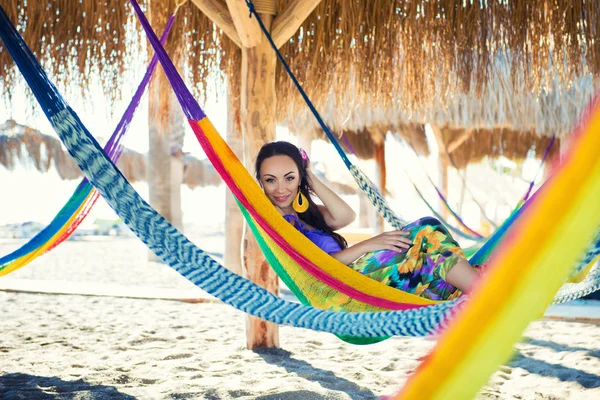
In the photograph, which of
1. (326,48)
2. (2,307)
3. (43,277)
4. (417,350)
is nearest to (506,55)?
(326,48)

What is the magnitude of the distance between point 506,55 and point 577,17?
0.35 m

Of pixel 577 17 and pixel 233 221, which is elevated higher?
pixel 577 17

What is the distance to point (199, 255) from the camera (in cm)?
117

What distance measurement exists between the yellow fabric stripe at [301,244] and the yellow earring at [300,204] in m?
0.21

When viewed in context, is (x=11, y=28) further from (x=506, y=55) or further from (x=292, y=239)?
(x=506, y=55)

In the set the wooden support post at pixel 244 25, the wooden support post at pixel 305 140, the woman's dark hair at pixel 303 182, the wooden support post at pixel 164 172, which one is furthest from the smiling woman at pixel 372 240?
the wooden support post at pixel 305 140

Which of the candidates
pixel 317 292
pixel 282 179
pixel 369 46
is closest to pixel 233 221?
pixel 369 46

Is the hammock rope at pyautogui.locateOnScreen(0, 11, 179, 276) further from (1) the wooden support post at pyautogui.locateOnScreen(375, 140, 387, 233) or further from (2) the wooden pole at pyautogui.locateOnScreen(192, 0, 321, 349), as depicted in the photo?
(1) the wooden support post at pyautogui.locateOnScreen(375, 140, 387, 233)

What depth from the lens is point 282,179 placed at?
1.74 m

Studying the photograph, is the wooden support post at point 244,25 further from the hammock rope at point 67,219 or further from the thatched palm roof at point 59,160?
the thatched palm roof at point 59,160

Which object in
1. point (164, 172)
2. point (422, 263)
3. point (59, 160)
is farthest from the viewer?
point (59, 160)

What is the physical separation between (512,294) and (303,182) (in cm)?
143

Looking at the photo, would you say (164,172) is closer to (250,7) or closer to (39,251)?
(39,251)

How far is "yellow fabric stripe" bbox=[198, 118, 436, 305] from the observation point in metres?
1.37
